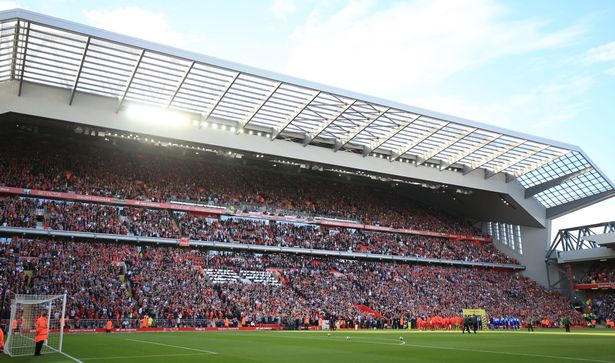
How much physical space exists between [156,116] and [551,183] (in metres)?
41.8

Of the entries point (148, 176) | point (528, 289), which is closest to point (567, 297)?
point (528, 289)

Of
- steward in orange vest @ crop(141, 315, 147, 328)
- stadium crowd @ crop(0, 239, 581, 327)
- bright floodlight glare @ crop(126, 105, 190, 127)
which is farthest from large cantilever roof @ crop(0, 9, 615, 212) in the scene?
steward in orange vest @ crop(141, 315, 147, 328)

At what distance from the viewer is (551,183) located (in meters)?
56.2

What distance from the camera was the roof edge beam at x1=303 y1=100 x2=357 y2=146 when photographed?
40594 millimetres

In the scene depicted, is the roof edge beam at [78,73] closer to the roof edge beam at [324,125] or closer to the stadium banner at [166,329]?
the stadium banner at [166,329]

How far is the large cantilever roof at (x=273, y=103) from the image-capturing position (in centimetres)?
3212

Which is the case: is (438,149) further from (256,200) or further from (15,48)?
(15,48)

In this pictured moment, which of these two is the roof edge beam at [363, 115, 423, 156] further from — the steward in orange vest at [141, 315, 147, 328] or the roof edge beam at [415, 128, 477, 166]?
the steward in orange vest at [141, 315, 147, 328]

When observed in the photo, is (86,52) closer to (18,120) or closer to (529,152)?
(18,120)

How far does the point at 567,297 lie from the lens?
61.7 metres

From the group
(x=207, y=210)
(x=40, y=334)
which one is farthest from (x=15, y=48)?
(x=40, y=334)

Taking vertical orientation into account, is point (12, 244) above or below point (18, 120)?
below

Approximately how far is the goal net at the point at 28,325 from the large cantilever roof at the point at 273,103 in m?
15.4

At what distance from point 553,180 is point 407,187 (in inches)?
669
